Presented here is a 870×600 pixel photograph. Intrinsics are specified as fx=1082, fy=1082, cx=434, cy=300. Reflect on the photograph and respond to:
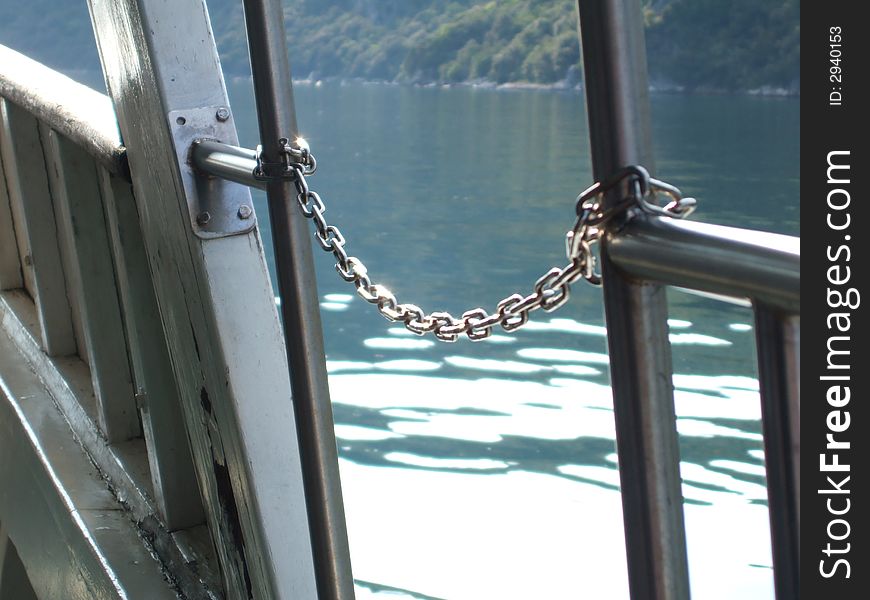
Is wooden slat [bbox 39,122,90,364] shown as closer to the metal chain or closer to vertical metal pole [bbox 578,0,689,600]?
the metal chain

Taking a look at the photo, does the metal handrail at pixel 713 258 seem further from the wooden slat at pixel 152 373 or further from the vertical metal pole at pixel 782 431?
the wooden slat at pixel 152 373

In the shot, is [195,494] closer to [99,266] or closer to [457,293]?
[99,266]

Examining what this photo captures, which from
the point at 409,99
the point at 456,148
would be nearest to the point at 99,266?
Result: the point at 456,148

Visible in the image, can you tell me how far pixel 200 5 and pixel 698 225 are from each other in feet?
2.44

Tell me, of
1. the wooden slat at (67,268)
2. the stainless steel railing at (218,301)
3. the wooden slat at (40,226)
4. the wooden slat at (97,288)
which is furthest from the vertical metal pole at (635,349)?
the wooden slat at (40,226)

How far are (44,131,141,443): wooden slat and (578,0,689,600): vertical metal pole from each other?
110cm

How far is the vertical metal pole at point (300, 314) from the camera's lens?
81 centimetres

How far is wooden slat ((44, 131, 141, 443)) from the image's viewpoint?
1455 millimetres

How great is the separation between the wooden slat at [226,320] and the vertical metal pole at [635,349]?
2.02 ft

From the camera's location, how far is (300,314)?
84 cm

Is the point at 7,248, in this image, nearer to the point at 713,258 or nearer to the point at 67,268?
the point at 67,268

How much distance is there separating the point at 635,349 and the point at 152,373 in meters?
0.96

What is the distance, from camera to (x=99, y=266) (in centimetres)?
148

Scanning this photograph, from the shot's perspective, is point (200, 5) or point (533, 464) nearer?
point (200, 5)
